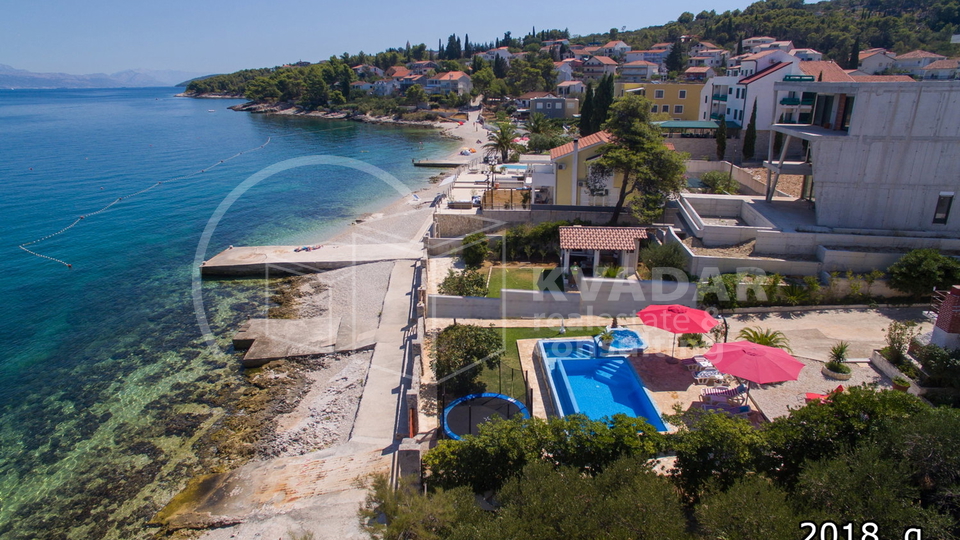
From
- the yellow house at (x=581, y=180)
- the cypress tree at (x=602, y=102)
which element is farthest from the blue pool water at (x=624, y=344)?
the cypress tree at (x=602, y=102)

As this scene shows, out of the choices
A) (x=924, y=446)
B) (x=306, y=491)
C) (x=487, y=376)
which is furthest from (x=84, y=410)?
(x=924, y=446)

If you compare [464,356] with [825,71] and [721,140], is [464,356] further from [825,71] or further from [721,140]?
[721,140]

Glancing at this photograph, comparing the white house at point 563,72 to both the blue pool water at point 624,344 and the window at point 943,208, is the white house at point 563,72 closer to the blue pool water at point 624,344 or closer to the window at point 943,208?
the window at point 943,208

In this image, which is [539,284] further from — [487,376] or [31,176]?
[31,176]

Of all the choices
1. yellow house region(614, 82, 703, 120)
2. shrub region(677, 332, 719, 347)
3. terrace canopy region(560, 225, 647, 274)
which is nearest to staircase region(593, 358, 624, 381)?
shrub region(677, 332, 719, 347)

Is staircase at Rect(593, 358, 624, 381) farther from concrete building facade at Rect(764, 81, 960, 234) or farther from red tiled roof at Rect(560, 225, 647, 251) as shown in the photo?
concrete building facade at Rect(764, 81, 960, 234)
